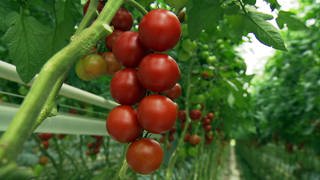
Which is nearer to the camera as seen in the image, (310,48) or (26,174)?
(26,174)

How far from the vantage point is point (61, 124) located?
96 centimetres

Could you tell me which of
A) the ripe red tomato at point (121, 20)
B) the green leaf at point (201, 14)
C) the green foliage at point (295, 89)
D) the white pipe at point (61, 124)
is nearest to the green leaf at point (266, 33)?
the green leaf at point (201, 14)

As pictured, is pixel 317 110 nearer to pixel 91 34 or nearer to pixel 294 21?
pixel 294 21

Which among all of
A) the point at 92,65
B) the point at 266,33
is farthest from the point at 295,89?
the point at 92,65

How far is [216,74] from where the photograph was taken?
1731 millimetres

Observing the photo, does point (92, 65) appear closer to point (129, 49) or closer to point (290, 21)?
point (129, 49)

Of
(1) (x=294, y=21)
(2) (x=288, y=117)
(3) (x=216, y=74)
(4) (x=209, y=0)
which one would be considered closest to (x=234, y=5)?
(4) (x=209, y=0)

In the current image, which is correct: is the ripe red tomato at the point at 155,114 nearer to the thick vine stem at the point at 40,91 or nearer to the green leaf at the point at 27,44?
the thick vine stem at the point at 40,91

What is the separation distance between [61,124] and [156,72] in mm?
580

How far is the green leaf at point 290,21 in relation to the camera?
93 cm

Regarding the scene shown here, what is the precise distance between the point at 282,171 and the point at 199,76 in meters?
6.14

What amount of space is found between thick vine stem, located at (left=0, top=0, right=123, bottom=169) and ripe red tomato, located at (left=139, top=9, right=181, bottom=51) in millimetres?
70

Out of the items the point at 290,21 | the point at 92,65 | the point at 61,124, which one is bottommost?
the point at 61,124

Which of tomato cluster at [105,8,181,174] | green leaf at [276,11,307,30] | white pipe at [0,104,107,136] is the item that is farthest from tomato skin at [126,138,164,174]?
green leaf at [276,11,307,30]
